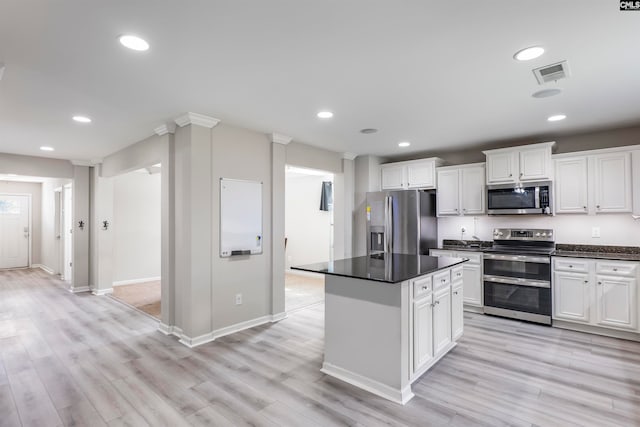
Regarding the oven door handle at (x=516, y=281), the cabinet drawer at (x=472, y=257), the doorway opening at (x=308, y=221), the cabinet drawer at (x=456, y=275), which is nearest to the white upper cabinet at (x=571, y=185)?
the oven door handle at (x=516, y=281)

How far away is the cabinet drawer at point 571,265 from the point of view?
151 inches

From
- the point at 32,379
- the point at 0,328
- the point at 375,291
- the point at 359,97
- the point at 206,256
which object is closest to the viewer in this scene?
the point at 375,291

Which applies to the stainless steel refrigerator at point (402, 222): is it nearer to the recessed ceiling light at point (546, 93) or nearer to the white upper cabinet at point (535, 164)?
the white upper cabinet at point (535, 164)

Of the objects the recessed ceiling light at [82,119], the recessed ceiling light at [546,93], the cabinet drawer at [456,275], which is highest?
the recessed ceiling light at [82,119]

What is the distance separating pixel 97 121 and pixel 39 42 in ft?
5.94

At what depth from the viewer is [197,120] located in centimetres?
350

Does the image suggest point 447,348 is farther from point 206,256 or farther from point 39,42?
point 39,42

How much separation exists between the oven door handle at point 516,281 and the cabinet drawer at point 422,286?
2.11 metres

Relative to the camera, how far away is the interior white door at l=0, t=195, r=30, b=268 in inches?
336

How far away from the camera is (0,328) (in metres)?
4.12

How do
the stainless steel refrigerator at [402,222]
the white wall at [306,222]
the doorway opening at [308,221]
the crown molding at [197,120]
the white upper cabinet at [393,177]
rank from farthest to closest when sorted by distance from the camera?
the white wall at [306,222] → the doorway opening at [308,221] → the white upper cabinet at [393,177] → the stainless steel refrigerator at [402,222] → the crown molding at [197,120]

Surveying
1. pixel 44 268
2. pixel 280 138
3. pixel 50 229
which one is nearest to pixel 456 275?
pixel 280 138

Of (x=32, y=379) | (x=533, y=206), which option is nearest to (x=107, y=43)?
(x=32, y=379)

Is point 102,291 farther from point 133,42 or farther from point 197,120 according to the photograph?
point 133,42
